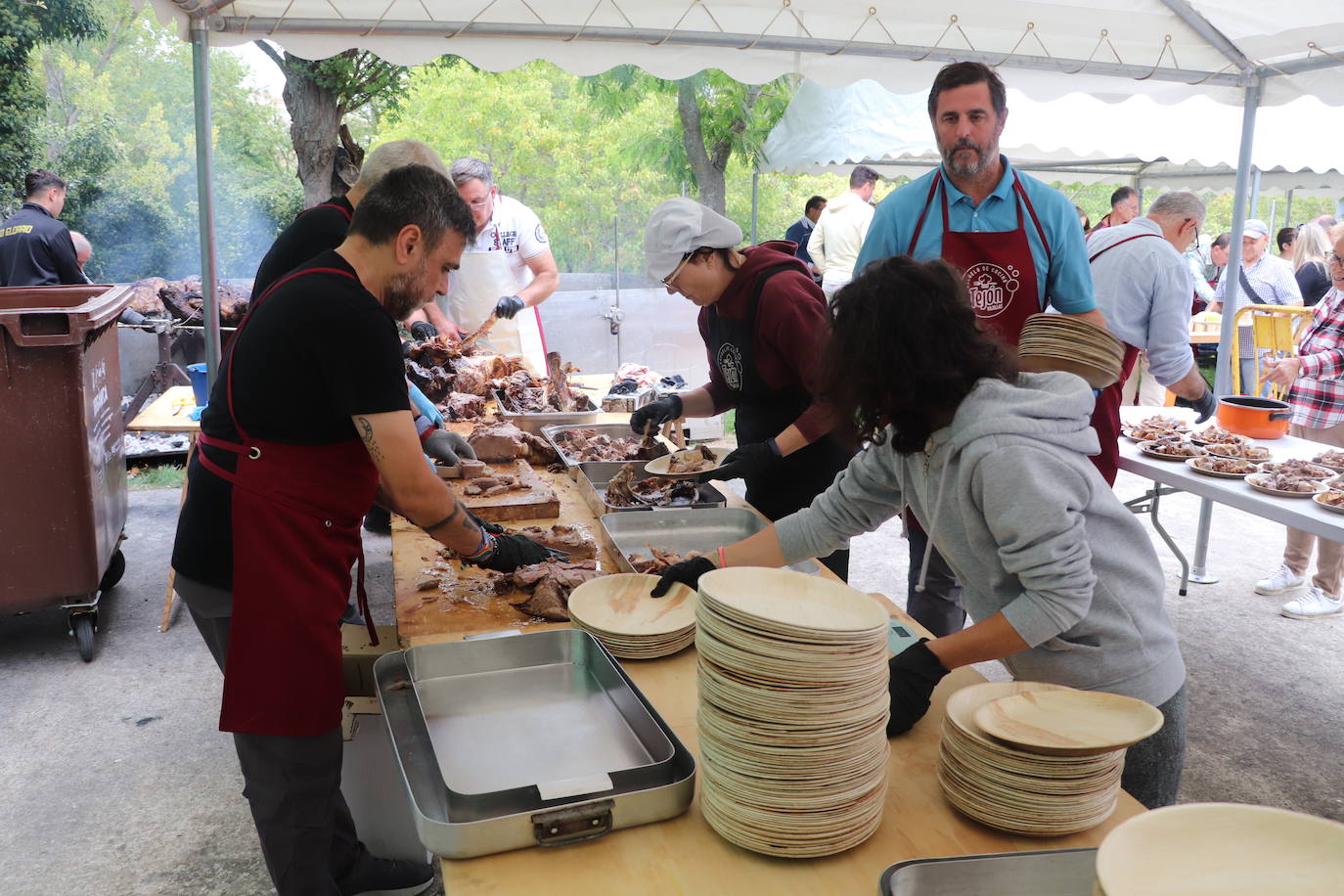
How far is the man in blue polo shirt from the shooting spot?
3.04 metres

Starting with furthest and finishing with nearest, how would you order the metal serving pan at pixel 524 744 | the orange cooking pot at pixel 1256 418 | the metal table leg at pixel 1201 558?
the metal table leg at pixel 1201 558
the orange cooking pot at pixel 1256 418
the metal serving pan at pixel 524 744

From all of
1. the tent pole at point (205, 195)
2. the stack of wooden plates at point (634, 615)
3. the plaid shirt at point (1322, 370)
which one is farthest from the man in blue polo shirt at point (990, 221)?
the tent pole at point (205, 195)

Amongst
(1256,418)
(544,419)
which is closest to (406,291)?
(544,419)

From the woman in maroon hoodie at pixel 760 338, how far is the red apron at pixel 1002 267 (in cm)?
50

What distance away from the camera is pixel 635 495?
3184 mm

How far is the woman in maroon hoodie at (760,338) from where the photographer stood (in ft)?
9.89

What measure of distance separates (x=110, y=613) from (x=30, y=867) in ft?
7.60

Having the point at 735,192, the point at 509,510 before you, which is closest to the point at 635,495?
the point at 509,510

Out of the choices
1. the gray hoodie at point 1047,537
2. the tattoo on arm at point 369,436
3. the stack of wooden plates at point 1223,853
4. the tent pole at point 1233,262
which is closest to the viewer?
the stack of wooden plates at point 1223,853

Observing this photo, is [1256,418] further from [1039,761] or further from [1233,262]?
[1039,761]

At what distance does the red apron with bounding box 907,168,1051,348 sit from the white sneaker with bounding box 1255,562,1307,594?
3490 mm

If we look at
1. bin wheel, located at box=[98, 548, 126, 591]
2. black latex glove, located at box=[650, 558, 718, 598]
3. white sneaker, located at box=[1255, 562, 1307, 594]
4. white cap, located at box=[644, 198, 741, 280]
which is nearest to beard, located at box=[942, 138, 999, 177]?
white cap, located at box=[644, 198, 741, 280]

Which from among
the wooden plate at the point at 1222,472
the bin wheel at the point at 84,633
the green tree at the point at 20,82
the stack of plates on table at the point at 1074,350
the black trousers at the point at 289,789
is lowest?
the bin wheel at the point at 84,633

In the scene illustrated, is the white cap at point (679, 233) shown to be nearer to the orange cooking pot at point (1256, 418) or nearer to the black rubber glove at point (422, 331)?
the orange cooking pot at point (1256, 418)
